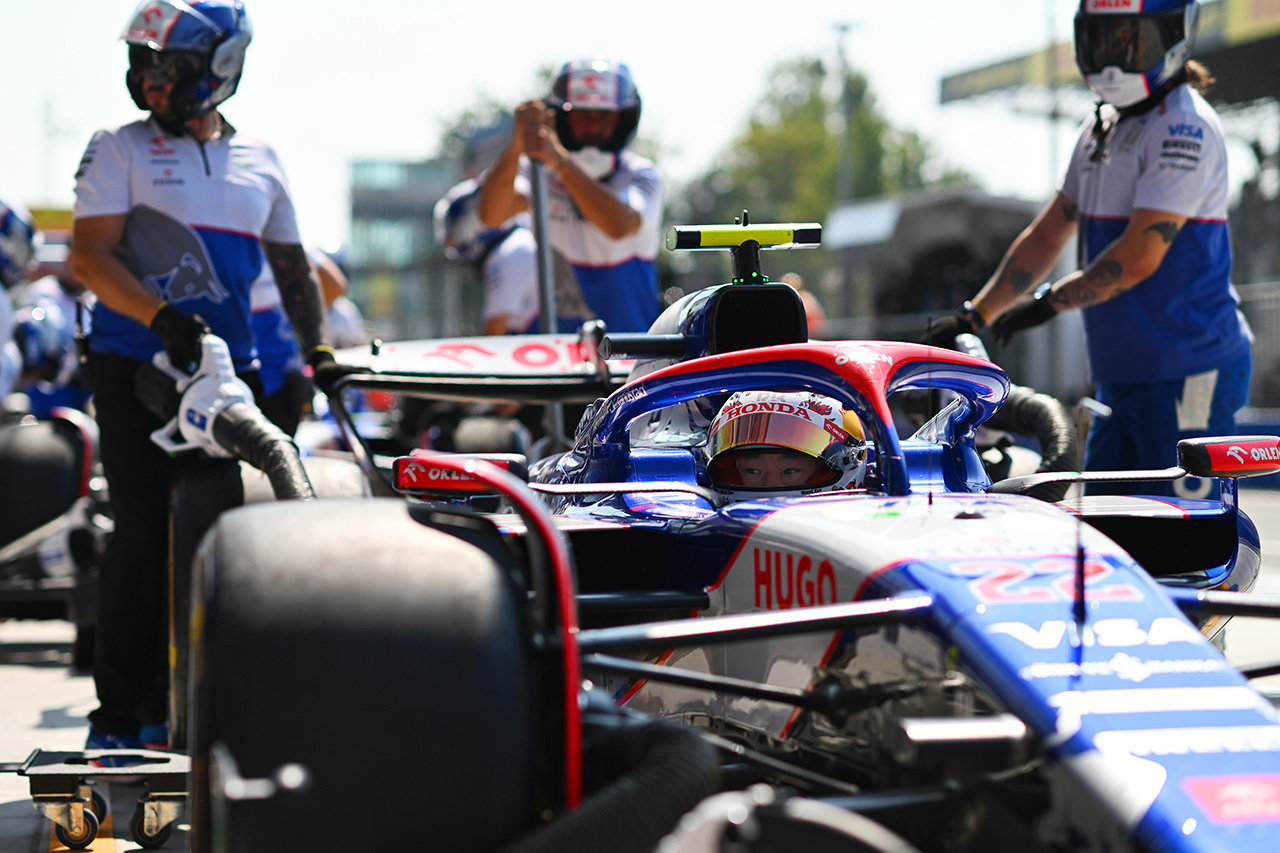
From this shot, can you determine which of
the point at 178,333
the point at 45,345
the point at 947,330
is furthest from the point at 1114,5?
the point at 45,345

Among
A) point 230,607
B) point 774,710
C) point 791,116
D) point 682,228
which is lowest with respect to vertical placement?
point 774,710

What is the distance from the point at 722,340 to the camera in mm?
3885

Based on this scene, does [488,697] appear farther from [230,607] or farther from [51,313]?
[51,313]

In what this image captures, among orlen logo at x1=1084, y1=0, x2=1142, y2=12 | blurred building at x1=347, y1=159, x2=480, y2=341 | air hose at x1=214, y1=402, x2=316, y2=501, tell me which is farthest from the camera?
blurred building at x1=347, y1=159, x2=480, y2=341

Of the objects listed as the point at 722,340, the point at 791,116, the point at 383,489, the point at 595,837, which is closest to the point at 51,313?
the point at 383,489

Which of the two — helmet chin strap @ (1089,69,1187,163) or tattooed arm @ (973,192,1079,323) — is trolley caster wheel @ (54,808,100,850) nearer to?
tattooed arm @ (973,192,1079,323)

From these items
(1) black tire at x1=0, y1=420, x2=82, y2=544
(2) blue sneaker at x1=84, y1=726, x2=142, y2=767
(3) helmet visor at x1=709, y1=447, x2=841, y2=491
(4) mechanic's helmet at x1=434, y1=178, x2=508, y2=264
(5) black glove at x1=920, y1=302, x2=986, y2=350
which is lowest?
(2) blue sneaker at x1=84, y1=726, x2=142, y2=767

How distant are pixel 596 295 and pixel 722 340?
2.57 m

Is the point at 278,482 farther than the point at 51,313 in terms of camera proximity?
No

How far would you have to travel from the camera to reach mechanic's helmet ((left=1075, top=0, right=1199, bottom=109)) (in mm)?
4902

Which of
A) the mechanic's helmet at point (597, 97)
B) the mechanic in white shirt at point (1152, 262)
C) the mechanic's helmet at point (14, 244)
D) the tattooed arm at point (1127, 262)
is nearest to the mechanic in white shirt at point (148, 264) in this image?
the mechanic's helmet at point (597, 97)

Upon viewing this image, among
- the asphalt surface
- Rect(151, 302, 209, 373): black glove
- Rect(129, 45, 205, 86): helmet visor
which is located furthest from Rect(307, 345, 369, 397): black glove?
the asphalt surface

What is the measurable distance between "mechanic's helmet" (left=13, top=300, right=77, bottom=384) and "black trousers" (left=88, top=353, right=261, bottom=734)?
4.59 m

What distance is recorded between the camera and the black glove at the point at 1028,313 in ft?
16.0
